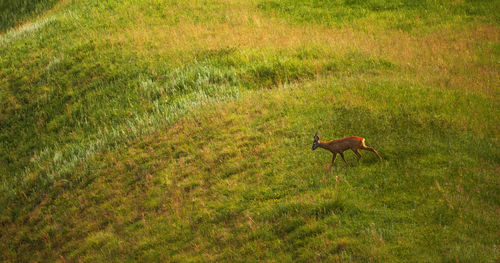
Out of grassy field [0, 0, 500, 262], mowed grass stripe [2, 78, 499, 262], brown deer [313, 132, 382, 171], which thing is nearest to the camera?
mowed grass stripe [2, 78, 499, 262]

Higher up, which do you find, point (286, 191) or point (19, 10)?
point (19, 10)

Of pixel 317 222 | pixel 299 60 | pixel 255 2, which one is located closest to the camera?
pixel 317 222

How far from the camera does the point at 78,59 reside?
22.8 m

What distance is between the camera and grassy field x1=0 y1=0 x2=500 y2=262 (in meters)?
9.12

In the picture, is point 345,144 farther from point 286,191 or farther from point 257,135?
point 257,135

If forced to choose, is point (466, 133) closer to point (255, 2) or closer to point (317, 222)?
point (317, 222)

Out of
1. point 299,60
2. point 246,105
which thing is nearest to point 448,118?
point 246,105

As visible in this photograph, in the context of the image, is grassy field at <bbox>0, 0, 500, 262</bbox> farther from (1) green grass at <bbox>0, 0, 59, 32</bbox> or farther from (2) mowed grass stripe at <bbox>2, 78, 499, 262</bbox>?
(1) green grass at <bbox>0, 0, 59, 32</bbox>

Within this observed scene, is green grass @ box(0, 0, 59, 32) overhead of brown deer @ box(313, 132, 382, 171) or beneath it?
overhead

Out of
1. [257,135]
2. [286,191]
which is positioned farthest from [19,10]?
[286,191]

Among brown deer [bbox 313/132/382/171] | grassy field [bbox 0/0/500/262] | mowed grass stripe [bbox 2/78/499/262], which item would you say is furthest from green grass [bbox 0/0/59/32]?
brown deer [bbox 313/132/382/171]

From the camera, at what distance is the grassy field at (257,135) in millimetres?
9117

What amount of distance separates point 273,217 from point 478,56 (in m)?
10.7

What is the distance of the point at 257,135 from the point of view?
13.3 meters
